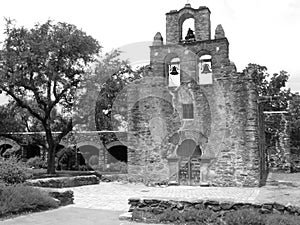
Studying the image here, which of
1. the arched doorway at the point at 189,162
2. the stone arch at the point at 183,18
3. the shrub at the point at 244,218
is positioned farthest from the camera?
the stone arch at the point at 183,18

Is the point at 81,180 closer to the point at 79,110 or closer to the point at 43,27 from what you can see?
the point at 79,110

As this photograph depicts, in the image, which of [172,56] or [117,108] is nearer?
[172,56]

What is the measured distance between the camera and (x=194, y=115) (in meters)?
16.4

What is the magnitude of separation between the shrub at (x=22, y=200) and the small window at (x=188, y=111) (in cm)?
868

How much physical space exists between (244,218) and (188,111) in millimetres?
9897

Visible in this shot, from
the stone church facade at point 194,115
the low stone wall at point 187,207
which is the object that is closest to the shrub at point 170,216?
the low stone wall at point 187,207

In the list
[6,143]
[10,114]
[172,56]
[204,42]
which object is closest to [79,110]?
[10,114]

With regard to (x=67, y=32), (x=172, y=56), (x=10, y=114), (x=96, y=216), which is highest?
(x=67, y=32)

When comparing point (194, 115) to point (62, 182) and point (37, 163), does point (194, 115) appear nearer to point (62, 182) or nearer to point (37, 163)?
point (62, 182)

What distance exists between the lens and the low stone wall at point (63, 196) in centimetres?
981

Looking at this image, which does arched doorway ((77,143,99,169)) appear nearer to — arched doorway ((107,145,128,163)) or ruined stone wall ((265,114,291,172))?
arched doorway ((107,145,128,163))

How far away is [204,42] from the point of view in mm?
16281

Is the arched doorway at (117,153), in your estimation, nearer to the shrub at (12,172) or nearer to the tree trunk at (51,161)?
the tree trunk at (51,161)

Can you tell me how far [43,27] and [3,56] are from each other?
108 inches
